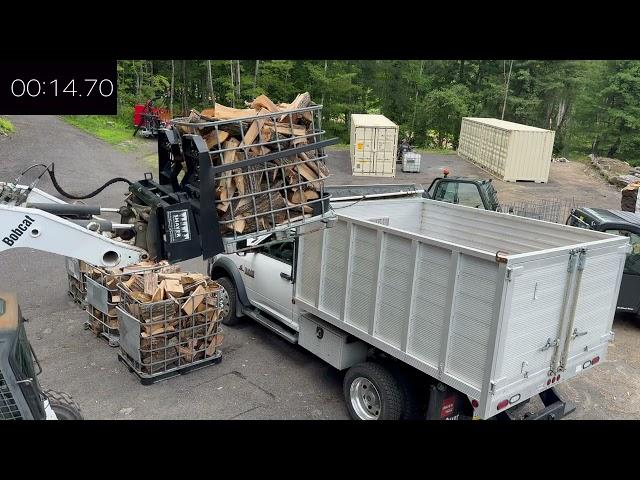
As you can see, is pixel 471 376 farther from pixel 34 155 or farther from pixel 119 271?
pixel 34 155

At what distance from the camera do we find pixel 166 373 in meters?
7.30

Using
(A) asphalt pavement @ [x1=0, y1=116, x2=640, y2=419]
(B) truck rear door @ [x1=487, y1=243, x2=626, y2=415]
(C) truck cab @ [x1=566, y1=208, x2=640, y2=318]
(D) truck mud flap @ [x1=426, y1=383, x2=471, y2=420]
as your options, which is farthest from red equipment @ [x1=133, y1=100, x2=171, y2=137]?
(B) truck rear door @ [x1=487, y1=243, x2=626, y2=415]

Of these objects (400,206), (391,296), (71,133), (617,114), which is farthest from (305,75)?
(391,296)

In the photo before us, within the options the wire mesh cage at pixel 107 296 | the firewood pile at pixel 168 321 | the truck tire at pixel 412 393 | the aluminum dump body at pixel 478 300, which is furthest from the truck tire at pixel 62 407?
the truck tire at pixel 412 393

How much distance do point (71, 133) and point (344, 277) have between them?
87.9 feet

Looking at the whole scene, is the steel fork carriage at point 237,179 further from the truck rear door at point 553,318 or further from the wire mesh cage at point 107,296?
the wire mesh cage at point 107,296

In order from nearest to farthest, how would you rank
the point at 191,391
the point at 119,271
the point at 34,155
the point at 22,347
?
the point at 22,347, the point at 191,391, the point at 119,271, the point at 34,155

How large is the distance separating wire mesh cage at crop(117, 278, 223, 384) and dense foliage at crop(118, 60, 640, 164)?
30.0 metres

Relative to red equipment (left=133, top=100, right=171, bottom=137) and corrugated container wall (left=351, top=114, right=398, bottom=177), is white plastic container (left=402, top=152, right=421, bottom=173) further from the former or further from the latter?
red equipment (left=133, top=100, right=171, bottom=137)

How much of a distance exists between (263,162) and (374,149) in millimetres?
21655

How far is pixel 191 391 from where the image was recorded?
707 cm

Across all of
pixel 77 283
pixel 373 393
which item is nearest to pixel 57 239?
pixel 373 393

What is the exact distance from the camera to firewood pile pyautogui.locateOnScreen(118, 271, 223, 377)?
714 cm

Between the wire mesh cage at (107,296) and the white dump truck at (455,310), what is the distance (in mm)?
2073
